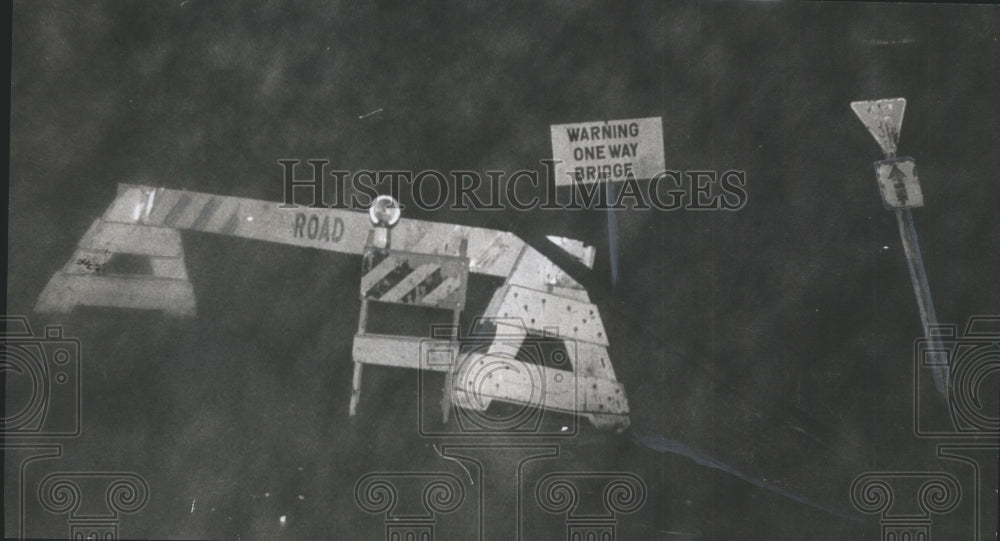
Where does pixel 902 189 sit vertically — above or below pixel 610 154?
below

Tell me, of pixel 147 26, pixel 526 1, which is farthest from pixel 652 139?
pixel 147 26

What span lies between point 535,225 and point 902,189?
1.58 m

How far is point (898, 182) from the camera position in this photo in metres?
3.22

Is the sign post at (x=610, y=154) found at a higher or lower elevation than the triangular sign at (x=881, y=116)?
lower

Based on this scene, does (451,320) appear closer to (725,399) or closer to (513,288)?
(513,288)

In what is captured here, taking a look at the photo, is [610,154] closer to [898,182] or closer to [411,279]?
[411,279]

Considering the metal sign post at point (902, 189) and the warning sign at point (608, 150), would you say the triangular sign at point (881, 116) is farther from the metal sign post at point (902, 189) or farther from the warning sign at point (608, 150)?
the warning sign at point (608, 150)

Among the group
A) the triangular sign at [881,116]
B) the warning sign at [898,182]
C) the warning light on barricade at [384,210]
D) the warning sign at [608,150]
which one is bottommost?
the warning light on barricade at [384,210]

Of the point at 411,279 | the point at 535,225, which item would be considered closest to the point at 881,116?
the point at 535,225

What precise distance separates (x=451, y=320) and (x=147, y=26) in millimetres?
1736

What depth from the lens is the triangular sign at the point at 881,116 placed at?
3211mm

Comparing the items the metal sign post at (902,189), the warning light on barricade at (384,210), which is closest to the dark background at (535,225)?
the metal sign post at (902,189)

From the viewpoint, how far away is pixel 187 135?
3102 mm

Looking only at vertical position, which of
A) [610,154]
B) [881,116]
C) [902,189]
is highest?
[881,116]
